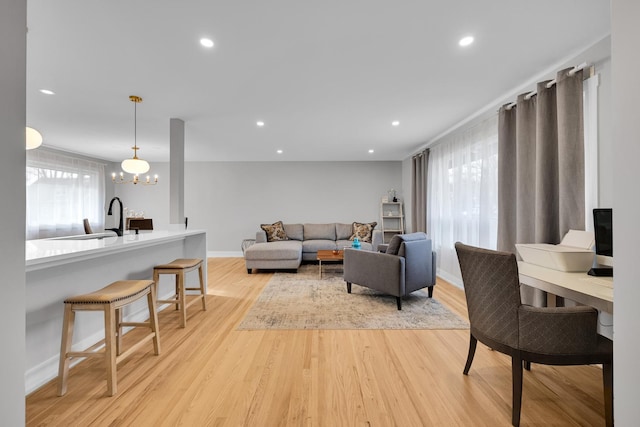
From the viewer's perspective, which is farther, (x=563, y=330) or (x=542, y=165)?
(x=542, y=165)

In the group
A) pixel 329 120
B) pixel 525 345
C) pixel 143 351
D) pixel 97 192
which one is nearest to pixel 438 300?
pixel 525 345

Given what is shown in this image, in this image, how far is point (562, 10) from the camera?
1.84 meters

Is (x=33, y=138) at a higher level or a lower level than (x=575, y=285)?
higher

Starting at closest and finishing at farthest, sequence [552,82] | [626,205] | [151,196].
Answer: [626,205], [552,82], [151,196]

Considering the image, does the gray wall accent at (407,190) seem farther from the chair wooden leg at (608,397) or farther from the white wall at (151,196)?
the white wall at (151,196)

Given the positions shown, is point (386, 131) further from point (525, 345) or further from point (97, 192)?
point (97, 192)

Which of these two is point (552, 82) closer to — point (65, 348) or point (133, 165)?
point (65, 348)

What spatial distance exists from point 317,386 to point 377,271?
1836mm

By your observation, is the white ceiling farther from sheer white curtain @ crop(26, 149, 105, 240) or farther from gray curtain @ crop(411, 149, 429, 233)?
sheer white curtain @ crop(26, 149, 105, 240)

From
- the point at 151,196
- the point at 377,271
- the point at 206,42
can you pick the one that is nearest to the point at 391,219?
the point at 377,271

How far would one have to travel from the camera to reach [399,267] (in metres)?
3.24

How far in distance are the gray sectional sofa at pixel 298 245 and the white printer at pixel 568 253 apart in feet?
12.6

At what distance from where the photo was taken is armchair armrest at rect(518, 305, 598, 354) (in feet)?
4.85

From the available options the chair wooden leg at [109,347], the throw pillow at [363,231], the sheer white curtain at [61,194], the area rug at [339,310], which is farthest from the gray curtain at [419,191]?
the sheer white curtain at [61,194]
